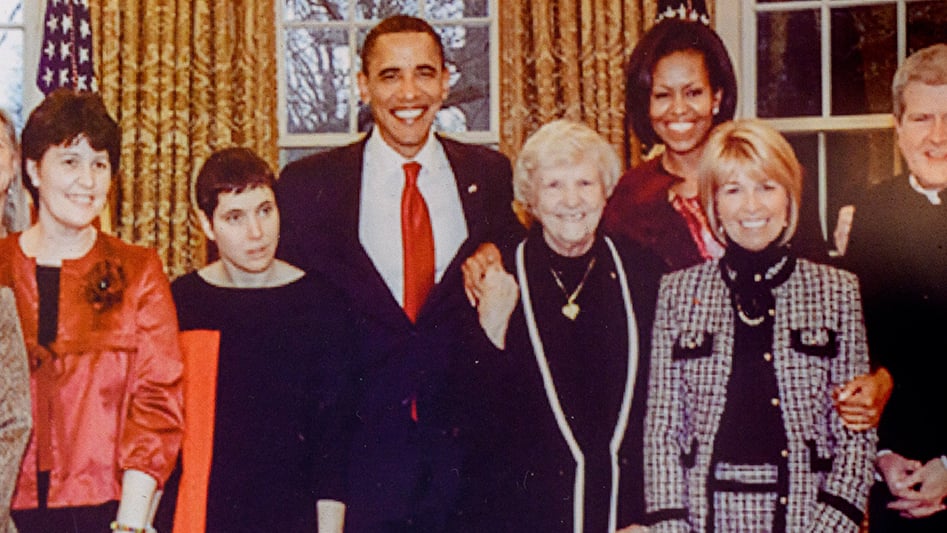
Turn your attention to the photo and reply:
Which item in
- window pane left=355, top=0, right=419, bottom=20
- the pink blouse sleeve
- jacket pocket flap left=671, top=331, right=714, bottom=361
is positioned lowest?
the pink blouse sleeve

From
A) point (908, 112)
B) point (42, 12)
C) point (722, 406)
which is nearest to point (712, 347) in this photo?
point (722, 406)

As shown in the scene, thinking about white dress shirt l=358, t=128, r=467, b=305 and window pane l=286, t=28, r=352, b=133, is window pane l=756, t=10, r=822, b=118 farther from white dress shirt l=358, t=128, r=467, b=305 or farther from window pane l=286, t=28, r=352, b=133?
window pane l=286, t=28, r=352, b=133

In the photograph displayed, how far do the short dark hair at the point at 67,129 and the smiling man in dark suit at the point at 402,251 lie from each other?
498 mm

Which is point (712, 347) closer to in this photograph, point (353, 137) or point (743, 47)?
point (743, 47)

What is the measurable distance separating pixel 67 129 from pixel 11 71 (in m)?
0.51

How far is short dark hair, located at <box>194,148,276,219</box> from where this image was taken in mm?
3377

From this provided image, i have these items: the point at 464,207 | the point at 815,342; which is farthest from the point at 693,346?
the point at 464,207

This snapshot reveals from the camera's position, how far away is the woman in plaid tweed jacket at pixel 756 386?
3.01 m

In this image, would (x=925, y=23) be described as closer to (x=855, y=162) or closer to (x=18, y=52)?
(x=855, y=162)

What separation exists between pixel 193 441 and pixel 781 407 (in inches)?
61.7

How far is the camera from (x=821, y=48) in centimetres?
365

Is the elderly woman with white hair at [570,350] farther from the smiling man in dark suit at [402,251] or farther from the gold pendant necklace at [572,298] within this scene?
the smiling man in dark suit at [402,251]

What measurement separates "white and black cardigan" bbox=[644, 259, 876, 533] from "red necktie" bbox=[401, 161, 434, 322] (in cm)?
73

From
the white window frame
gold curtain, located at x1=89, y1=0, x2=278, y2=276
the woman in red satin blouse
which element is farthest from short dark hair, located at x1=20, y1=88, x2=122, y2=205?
the white window frame
